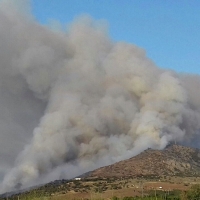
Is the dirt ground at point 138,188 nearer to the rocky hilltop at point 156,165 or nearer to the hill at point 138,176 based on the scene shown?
the hill at point 138,176

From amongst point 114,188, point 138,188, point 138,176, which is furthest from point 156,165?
point 114,188

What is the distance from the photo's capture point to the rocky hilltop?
11212cm

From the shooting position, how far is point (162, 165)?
117250 mm

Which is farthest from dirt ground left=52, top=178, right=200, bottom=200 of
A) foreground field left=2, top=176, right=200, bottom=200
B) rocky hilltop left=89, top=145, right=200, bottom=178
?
rocky hilltop left=89, top=145, right=200, bottom=178

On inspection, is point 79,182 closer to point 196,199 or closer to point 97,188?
point 97,188

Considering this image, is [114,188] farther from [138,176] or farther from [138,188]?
[138,176]

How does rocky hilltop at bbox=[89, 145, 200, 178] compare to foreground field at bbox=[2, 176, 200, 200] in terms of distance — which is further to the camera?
rocky hilltop at bbox=[89, 145, 200, 178]

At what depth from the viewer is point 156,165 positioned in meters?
117

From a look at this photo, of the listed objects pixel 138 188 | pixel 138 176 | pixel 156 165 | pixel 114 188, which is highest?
pixel 156 165

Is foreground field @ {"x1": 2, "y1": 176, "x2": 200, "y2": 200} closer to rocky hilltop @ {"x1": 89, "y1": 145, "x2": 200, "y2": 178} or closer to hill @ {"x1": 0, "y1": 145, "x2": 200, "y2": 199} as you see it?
hill @ {"x1": 0, "y1": 145, "x2": 200, "y2": 199}

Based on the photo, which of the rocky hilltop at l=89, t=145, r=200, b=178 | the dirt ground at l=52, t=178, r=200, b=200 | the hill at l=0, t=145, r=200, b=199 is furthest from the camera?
the rocky hilltop at l=89, t=145, r=200, b=178

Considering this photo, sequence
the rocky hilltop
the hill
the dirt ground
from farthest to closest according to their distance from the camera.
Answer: the rocky hilltop < the hill < the dirt ground

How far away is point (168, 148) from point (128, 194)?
5026 cm

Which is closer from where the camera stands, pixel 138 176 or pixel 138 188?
pixel 138 188
